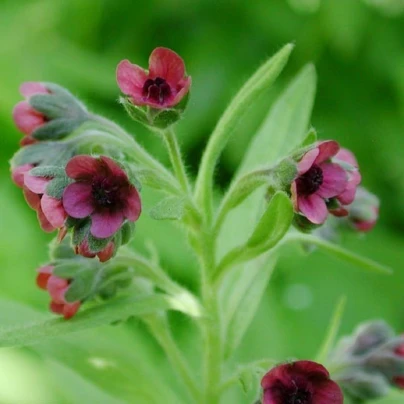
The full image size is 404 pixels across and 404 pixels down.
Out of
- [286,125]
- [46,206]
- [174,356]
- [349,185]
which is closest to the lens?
[46,206]

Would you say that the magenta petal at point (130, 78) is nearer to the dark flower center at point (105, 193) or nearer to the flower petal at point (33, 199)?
the dark flower center at point (105, 193)

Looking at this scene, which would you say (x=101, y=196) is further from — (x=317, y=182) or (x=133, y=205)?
(x=317, y=182)

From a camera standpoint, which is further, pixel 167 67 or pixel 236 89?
pixel 236 89

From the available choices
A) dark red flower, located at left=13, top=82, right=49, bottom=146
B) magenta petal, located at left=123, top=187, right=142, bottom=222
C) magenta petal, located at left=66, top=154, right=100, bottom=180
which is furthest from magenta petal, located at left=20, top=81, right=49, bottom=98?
magenta petal, located at left=123, top=187, right=142, bottom=222

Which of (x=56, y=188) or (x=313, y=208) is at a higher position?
(x=313, y=208)

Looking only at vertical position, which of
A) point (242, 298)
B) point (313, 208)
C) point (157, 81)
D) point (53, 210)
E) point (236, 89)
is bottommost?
point (236, 89)

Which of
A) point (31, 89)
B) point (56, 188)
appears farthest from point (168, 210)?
point (31, 89)

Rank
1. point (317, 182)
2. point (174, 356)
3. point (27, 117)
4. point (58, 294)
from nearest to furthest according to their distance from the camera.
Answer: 1. point (317, 182)
2. point (58, 294)
3. point (27, 117)
4. point (174, 356)
